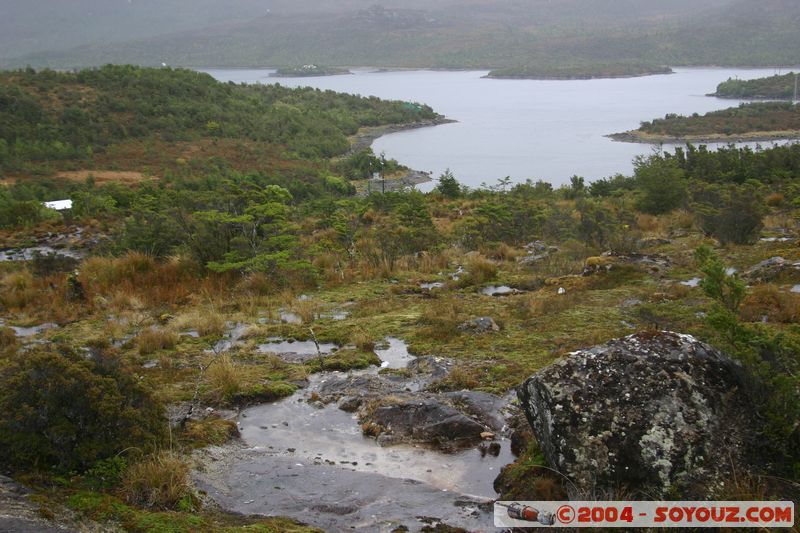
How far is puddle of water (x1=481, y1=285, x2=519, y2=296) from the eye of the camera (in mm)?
10680

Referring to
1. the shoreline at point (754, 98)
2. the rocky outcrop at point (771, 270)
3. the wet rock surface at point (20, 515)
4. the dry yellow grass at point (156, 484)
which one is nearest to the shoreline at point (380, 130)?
the shoreline at point (754, 98)

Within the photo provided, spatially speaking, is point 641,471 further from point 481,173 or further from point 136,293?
point 481,173

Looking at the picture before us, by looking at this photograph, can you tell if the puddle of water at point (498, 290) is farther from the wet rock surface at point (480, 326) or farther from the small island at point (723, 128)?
the small island at point (723, 128)

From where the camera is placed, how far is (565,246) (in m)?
13.7

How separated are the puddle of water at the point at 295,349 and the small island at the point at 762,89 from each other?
108 meters

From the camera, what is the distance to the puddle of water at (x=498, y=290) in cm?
1068

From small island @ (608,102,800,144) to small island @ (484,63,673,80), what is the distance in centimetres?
9203

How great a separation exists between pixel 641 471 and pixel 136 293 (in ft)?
29.9

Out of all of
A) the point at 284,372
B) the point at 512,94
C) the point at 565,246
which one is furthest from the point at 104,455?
the point at 512,94

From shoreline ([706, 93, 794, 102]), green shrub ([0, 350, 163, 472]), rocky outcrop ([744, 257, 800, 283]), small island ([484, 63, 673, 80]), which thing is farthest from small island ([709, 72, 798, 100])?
green shrub ([0, 350, 163, 472])

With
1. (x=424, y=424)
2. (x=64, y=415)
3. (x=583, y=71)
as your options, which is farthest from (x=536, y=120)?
(x=583, y=71)

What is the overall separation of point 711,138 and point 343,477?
70387 millimetres

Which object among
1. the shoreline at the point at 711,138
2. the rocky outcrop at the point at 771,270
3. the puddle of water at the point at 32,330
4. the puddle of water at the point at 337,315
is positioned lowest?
the puddle of water at the point at 32,330

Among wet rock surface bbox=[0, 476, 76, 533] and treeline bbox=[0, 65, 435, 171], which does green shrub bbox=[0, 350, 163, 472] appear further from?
treeline bbox=[0, 65, 435, 171]
